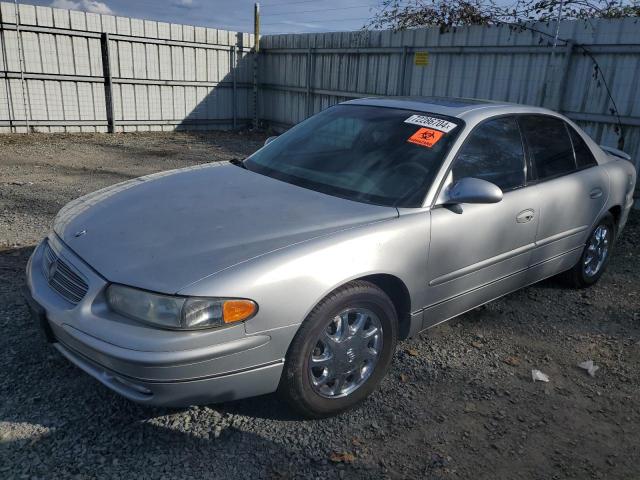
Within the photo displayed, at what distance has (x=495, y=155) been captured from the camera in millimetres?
3537

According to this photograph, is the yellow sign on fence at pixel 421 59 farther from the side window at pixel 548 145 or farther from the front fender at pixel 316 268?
the front fender at pixel 316 268

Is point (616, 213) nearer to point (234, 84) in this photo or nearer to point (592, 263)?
point (592, 263)

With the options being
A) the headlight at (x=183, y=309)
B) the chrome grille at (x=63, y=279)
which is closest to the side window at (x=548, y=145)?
the headlight at (x=183, y=309)

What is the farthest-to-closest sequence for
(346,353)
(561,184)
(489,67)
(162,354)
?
(489,67), (561,184), (346,353), (162,354)

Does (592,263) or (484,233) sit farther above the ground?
(484,233)

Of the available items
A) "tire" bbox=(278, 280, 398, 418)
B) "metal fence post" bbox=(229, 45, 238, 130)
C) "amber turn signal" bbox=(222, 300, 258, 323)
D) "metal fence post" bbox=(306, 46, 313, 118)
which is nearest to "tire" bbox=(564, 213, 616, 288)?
"tire" bbox=(278, 280, 398, 418)

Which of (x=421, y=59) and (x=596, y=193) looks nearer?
(x=596, y=193)

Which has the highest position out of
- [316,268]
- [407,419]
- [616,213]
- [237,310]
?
[316,268]

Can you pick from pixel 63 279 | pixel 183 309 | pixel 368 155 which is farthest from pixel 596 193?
pixel 63 279

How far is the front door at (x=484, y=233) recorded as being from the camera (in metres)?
3.10

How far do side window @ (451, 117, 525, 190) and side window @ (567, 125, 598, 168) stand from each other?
0.82 metres

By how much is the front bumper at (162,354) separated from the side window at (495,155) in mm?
1666

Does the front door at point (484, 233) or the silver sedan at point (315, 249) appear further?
the front door at point (484, 233)

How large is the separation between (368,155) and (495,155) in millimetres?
893
